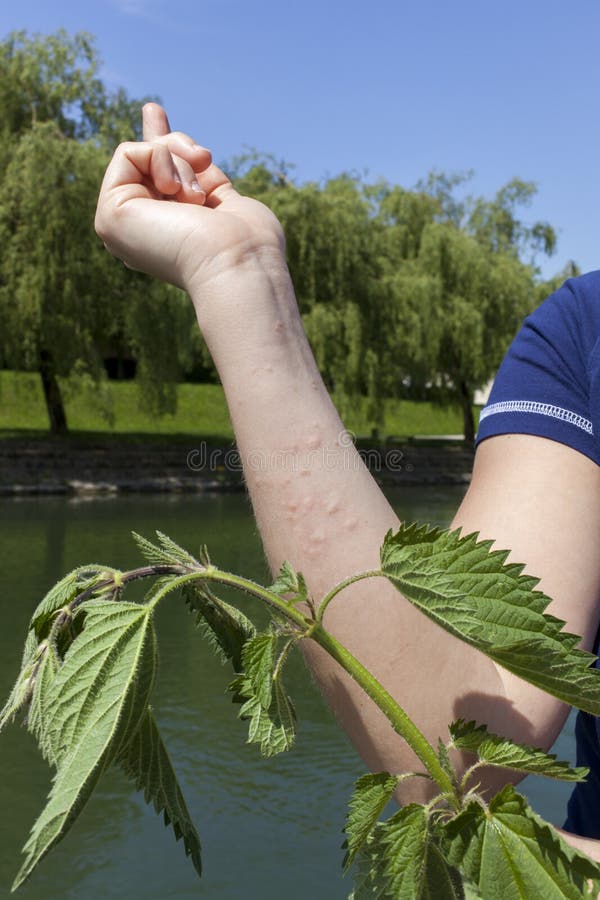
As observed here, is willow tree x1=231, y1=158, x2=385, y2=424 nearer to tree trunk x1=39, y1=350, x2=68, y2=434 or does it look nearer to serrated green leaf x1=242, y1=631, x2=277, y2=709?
tree trunk x1=39, y1=350, x2=68, y2=434

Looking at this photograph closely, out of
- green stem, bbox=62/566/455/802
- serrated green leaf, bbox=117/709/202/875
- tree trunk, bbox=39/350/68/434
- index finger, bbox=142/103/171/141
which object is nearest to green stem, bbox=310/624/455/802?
green stem, bbox=62/566/455/802

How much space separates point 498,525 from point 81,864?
367 cm

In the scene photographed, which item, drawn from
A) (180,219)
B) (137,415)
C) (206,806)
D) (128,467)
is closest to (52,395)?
(128,467)

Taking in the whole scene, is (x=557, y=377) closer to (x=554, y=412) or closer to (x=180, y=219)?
(x=554, y=412)

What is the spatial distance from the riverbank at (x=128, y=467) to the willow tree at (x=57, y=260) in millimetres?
1433

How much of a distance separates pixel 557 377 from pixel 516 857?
0.62 meters

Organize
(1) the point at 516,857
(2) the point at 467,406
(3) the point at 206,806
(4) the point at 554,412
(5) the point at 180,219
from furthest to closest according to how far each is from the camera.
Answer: (2) the point at 467,406 < (3) the point at 206,806 < (4) the point at 554,412 < (5) the point at 180,219 < (1) the point at 516,857

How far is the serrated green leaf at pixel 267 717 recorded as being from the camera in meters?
0.53

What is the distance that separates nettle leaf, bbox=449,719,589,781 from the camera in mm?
491

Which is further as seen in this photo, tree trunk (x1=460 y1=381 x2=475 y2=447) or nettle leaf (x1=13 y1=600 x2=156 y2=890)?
tree trunk (x1=460 y1=381 x2=475 y2=447)

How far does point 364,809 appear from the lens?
0.50 meters

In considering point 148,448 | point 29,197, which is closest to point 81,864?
point 29,197

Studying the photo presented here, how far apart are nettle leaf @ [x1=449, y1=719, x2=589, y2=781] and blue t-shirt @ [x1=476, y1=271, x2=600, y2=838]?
479 mm

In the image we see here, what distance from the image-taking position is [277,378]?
2.21 feet
